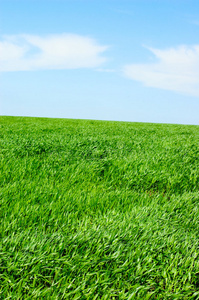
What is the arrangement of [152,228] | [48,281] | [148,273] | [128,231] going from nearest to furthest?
[48,281]
[148,273]
[128,231]
[152,228]

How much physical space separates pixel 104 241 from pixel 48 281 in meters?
0.59

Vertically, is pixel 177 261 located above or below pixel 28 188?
below

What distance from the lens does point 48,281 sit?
1.88 meters

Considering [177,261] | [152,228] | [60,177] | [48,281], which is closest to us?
[48,281]

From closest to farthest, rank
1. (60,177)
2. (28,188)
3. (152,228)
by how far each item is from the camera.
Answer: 1. (152,228)
2. (28,188)
3. (60,177)

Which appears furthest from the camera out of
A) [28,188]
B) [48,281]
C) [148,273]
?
[28,188]

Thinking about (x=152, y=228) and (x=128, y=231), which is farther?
(x=152, y=228)

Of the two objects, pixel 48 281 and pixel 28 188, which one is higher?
pixel 28 188

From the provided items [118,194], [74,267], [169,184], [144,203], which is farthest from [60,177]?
[74,267]

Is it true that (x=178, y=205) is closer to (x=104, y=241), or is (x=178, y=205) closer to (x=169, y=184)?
(x=169, y=184)

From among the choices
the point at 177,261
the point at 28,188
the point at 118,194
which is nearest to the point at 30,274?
the point at 177,261

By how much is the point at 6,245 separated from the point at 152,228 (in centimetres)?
139

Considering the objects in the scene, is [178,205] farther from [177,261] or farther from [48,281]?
[48,281]

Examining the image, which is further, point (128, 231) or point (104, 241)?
point (128, 231)
